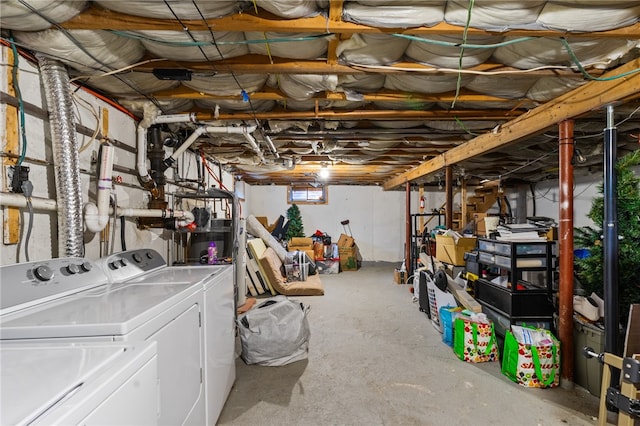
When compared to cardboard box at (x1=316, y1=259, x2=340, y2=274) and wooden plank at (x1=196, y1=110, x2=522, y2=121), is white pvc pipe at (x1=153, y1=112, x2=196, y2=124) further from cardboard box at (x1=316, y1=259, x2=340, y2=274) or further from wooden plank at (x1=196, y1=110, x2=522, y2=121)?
cardboard box at (x1=316, y1=259, x2=340, y2=274)

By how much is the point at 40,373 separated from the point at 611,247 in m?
2.83

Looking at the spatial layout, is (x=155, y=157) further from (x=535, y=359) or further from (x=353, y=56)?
(x=535, y=359)

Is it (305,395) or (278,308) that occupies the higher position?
(278,308)

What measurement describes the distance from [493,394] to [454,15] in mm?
2419

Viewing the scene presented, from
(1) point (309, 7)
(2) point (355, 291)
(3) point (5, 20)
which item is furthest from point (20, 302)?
(2) point (355, 291)

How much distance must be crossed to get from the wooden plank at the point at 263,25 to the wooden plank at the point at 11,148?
1.38ft

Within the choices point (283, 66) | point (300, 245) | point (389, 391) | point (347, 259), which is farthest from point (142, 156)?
point (347, 259)

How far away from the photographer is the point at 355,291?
4.95 m

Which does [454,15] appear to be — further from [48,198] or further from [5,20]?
[48,198]

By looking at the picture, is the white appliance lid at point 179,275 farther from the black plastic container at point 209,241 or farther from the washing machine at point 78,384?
the black plastic container at point 209,241

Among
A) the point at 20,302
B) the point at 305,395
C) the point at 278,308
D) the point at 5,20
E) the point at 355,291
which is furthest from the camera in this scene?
the point at 355,291

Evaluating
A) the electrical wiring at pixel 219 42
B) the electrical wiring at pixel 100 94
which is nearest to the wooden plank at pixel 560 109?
the electrical wiring at pixel 219 42

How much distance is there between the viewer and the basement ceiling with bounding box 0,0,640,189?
4.33 feet

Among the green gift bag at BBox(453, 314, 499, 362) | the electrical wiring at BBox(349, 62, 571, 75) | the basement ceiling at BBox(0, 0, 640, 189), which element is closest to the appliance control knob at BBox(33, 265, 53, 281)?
the basement ceiling at BBox(0, 0, 640, 189)
